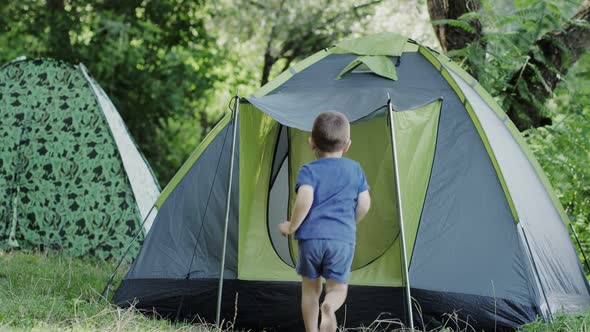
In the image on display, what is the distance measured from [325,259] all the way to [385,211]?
1189 mm

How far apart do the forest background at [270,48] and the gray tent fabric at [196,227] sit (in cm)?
275

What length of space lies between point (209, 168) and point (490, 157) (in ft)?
5.22

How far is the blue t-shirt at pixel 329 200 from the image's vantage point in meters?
3.54

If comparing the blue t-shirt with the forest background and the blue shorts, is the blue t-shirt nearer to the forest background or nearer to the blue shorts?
the blue shorts

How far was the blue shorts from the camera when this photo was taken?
353 centimetres

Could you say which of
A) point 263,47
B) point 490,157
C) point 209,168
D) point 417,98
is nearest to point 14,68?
point 209,168

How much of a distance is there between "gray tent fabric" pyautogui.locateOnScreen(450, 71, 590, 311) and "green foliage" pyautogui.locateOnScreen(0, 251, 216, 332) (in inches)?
71.0

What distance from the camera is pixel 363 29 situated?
1348 cm

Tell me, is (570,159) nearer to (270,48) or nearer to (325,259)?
(325,259)

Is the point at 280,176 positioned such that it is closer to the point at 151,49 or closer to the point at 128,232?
the point at 128,232

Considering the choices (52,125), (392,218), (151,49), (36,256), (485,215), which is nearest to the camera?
(485,215)

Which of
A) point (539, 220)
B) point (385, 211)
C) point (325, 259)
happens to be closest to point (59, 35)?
point (385, 211)

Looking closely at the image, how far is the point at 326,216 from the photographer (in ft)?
11.6

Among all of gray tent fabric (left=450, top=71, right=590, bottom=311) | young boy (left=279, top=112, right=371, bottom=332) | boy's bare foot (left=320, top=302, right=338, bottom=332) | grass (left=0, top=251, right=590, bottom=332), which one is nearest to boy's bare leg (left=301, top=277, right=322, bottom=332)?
young boy (left=279, top=112, right=371, bottom=332)
